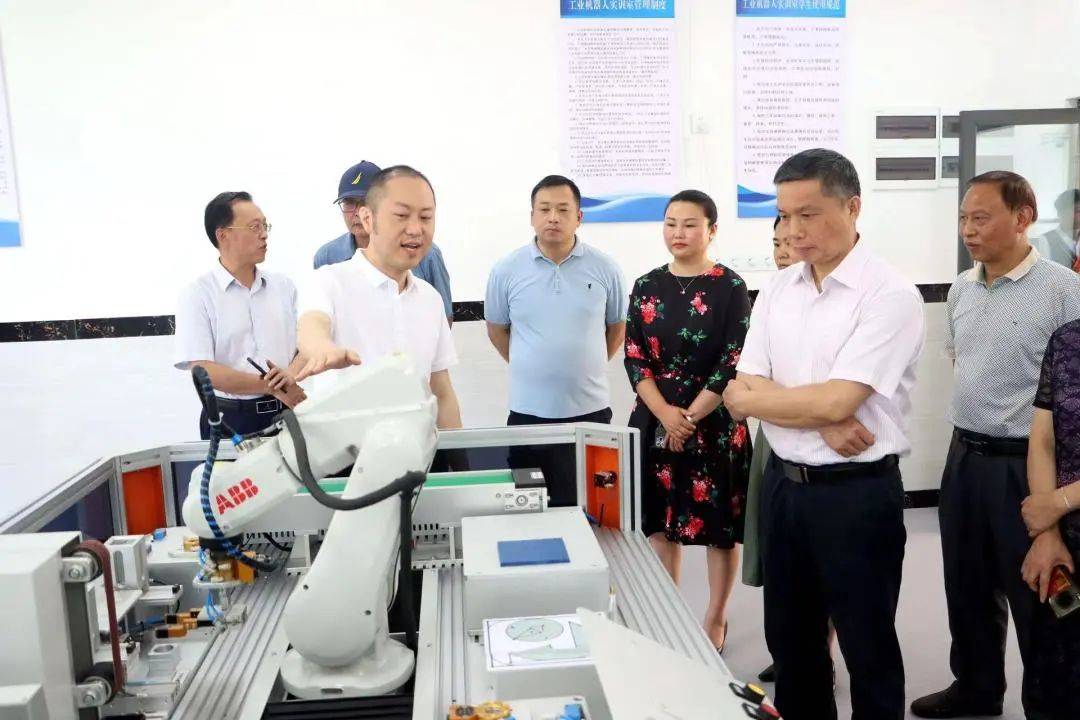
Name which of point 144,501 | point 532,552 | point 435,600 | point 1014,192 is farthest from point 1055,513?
point 144,501

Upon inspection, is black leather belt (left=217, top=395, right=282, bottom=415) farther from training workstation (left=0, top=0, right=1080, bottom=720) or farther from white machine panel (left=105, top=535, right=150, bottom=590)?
white machine panel (left=105, top=535, right=150, bottom=590)

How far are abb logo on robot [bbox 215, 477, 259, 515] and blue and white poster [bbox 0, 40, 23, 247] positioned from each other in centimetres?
281

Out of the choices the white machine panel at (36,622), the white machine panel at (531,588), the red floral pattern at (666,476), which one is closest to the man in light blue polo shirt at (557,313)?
the red floral pattern at (666,476)

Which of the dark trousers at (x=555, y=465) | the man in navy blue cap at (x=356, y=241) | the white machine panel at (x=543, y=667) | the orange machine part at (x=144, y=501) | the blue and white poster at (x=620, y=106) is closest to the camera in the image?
the white machine panel at (x=543, y=667)

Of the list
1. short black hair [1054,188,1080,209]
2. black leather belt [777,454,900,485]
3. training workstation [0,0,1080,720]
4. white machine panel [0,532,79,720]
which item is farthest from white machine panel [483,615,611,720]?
short black hair [1054,188,1080,209]

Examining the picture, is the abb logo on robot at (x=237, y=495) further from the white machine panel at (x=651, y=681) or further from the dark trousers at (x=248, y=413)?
the dark trousers at (x=248, y=413)

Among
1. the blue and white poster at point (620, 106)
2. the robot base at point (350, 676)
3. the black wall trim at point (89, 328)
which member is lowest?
the robot base at point (350, 676)

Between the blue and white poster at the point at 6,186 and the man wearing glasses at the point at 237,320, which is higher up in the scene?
the blue and white poster at the point at 6,186

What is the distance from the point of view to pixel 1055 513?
1.78 meters

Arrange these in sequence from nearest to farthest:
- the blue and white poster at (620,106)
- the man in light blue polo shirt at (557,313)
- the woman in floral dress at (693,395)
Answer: the woman in floral dress at (693,395) < the man in light blue polo shirt at (557,313) < the blue and white poster at (620,106)

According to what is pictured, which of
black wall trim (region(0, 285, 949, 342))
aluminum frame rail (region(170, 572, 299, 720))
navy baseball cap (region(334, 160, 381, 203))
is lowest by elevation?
aluminum frame rail (region(170, 572, 299, 720))

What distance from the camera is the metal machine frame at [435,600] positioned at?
109 cm

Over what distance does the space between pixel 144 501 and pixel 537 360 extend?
1412 millimetres

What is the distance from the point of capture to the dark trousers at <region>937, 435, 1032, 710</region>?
2.05 m
